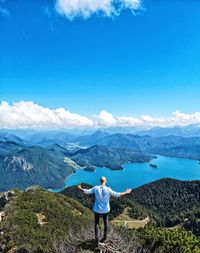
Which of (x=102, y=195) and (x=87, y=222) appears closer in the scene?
(x=102, y=195)

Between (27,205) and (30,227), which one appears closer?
(30,227)

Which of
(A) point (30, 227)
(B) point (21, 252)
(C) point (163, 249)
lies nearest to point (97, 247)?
(B) point (21, 252)

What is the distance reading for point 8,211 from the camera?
59812mm

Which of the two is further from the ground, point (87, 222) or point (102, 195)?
point (102, 195)

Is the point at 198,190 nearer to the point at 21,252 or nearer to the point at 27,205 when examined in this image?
the point at 27,205

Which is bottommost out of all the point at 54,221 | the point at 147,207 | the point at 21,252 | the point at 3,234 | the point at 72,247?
the point at 147,207

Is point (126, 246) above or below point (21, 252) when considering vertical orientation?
above

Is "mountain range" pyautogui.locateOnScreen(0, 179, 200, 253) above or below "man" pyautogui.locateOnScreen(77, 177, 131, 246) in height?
below

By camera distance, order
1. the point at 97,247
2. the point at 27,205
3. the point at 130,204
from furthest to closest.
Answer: the point at 130,204
the point at 27,205
the point at 97,247

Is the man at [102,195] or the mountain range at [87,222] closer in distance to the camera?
the man at [102,195]

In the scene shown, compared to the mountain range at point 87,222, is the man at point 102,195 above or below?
above

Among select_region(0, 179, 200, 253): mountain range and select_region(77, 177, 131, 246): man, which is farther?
select_region(0, 179, 200, 253): mountain range

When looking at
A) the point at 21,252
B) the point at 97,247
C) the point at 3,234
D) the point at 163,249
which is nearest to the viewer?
the point at 97,247

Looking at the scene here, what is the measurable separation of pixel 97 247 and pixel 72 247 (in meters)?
1.32
